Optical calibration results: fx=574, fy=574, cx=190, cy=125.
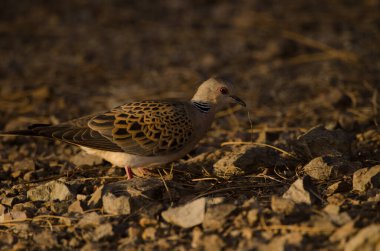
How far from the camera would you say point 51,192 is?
4.74 meters

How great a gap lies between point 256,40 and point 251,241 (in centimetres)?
690

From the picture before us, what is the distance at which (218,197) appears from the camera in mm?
4336

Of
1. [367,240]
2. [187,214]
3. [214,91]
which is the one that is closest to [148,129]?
[214,91]

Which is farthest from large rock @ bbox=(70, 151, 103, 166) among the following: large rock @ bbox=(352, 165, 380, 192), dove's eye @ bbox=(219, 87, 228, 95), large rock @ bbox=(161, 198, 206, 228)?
large rock @ bbox=(352, 165, 380, 192)

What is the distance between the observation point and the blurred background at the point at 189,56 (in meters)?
7.67

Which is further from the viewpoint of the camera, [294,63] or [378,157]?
[294,63]

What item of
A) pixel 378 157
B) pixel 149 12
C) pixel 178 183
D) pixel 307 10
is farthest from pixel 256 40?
pixel 178 183

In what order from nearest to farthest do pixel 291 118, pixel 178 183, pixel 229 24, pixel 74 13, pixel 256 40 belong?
pixel 178 183 → pixel 291 118 → pixel 256 40 → pixel 229 24 → pixel 74 13

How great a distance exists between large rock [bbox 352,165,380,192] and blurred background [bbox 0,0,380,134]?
1.86 meters

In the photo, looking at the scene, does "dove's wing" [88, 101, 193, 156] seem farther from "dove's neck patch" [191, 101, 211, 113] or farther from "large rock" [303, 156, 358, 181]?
"large rock" [303, 156, 358, 181]

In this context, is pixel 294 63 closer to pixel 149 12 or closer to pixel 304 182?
pixel 149 12

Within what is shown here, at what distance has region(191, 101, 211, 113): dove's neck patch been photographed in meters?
5.54

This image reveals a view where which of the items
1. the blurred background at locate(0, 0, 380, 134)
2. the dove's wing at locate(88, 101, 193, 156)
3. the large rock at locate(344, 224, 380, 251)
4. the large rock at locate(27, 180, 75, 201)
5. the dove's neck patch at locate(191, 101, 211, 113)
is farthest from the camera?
the blurred background at locate(0, 0, 380, 134)

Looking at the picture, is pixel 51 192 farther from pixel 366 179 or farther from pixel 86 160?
pixel 366 179
